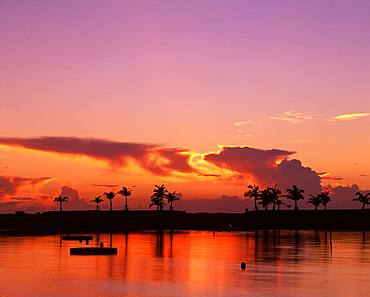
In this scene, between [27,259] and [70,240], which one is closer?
[27,259]

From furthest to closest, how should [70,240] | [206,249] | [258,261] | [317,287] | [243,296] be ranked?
1. [70,240]
2. [206,249]
3. [258,261]
4. [317,287]
5. [243,296]

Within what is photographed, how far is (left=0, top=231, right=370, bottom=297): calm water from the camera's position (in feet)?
193

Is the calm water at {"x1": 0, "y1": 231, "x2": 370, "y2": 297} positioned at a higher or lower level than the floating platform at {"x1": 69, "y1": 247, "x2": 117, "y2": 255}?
lower

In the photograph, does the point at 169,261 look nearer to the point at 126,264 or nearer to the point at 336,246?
the point at 126,264

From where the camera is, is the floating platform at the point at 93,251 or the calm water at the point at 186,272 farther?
the floating platform at the point at 93,251

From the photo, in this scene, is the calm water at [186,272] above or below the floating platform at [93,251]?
below

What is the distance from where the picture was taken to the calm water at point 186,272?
58925 millimetres

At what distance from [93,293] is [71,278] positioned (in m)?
10.2

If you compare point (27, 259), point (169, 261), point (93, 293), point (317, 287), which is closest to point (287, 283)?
point (317, 287)

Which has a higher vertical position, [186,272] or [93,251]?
[93,251]

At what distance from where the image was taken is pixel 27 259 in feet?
282

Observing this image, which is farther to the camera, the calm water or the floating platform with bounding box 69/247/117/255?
the floating platform with bounding box 69/247/117/255

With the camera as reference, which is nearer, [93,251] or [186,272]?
[186,272]

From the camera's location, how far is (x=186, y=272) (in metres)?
72.9
